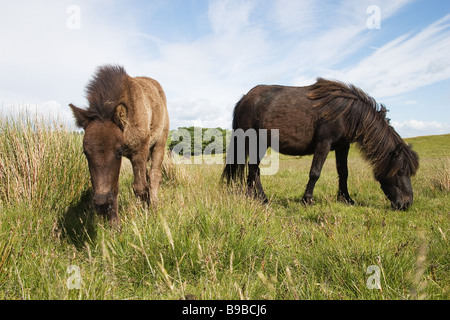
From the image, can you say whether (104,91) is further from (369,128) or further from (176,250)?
(369,128)

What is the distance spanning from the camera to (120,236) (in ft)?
9.27

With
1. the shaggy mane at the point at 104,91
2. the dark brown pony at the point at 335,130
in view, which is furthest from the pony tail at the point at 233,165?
the shaggy mane at the point at 104,91

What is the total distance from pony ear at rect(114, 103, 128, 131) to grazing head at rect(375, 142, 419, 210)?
211 inches

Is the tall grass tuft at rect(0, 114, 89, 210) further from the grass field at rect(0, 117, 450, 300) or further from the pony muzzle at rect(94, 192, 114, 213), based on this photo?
the pony muzzle at rect(94, 192, 114, 213)

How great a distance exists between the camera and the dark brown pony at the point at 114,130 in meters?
3.07

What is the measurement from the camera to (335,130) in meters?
5.98

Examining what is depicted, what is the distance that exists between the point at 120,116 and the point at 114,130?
9.6 inches

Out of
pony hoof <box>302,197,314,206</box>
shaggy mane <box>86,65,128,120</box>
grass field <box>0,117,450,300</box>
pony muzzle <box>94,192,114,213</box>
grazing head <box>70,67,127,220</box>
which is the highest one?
shaggy mane <box>86,65,128,120</box>

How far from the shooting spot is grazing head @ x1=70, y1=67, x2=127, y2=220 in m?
3.05

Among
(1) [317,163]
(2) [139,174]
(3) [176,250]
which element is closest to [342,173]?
(1) [317,163]

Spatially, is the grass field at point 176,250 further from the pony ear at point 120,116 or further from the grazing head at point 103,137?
the pony ear at point 120,116

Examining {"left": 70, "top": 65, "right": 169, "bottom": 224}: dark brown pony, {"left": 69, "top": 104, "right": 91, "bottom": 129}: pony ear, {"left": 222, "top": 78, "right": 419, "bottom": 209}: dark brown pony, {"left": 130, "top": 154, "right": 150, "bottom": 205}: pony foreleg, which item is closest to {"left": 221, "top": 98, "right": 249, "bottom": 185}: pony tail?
{"left": 222, "top": 78, "right": 419, "bottom": 209}: dark brown pony

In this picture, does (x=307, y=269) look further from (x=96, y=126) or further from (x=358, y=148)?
(x=358, y=148)

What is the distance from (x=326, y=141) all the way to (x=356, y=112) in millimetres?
921
